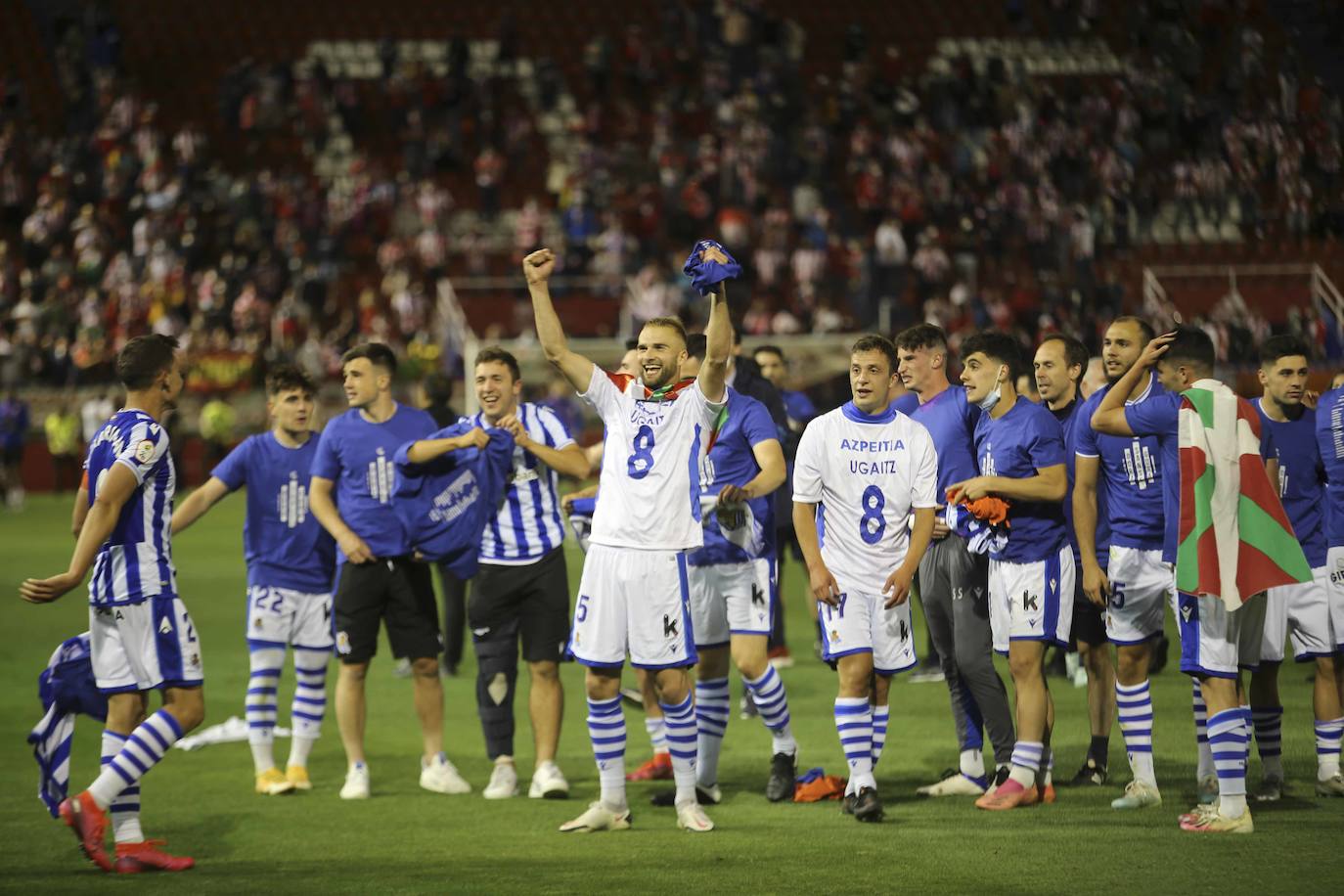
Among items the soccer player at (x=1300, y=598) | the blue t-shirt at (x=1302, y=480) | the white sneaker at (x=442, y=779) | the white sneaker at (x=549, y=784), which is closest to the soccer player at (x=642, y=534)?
the white sneaker at (x=549, y=784)

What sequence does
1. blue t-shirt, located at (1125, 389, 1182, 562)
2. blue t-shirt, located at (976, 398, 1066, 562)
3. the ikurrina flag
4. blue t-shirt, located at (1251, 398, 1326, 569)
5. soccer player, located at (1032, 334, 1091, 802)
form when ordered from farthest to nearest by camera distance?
soccer player, located at (1032, 334, 1091, 802)
blue t-shirt, located at (1251, 398, 1326, 569)
blue t-shirt, located at (976, 398, 1066, 562)
blue t-shirt, located at (1125, 389, 1182, 562)
the ikurrina flag

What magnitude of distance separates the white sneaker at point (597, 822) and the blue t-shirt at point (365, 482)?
193 centimetres

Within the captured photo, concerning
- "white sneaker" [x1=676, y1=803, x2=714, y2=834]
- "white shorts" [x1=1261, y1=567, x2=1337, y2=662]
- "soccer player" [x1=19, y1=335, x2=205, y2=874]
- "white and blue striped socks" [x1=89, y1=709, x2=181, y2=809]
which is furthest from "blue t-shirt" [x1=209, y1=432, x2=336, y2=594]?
"white shorts" [x1=1261, y1=567, x2=1337, y2=662]

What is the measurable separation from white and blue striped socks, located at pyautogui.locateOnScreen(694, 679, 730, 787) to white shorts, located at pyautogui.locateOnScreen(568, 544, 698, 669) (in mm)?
971

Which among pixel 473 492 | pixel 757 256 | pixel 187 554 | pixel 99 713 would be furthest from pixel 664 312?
pixel 99 713

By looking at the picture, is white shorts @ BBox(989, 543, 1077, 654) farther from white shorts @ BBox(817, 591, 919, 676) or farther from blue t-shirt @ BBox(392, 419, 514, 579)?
blue t-shirt @ BBox(392, 419, 514, 579)

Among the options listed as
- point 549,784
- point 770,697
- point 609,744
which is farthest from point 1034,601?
point 549,784

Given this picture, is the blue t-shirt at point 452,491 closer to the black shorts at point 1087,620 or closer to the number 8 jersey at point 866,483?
the number 8 jersey at point 866,483

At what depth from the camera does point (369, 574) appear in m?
8.26

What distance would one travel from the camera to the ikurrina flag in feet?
21.6

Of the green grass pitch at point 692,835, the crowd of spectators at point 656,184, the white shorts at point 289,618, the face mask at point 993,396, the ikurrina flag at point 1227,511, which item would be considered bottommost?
the green grass pitch at point 692,835

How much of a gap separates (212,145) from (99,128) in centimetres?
223

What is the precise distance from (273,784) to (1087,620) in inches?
166

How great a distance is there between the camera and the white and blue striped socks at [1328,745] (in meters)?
7.39
